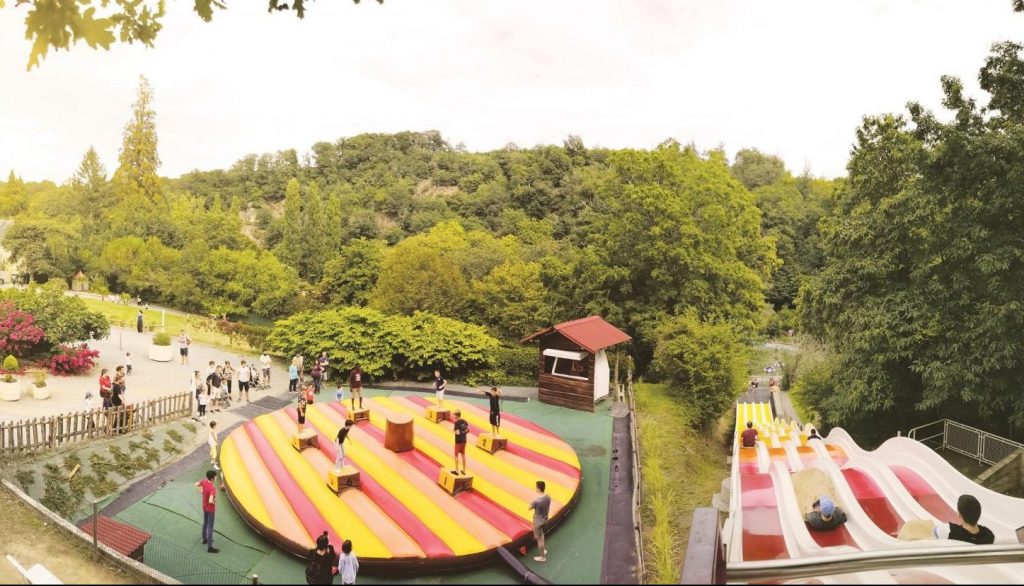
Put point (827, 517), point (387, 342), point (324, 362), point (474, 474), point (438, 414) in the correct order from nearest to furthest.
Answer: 1. point (827, 517)
2. point (474, 474)
3. point (438, 414)
4. point (324, 362)
5. point (387, 342)

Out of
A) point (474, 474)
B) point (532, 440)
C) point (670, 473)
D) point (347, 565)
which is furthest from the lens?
point (670, 473)

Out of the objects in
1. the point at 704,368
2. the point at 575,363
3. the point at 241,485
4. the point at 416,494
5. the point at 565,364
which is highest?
the point at 575,363

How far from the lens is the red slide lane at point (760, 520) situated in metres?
8.30

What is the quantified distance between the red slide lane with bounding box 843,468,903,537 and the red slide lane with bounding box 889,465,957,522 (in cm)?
54

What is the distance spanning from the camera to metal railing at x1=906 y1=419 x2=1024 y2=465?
1594cm

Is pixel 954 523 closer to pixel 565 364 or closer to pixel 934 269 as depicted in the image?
pixel 934 269

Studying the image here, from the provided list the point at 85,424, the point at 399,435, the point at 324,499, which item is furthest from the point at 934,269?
the point at 85,424

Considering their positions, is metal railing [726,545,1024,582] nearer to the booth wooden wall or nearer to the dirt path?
the dirt path

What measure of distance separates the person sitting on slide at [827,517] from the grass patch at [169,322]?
28.3 metres

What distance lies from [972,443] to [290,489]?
1832 cm

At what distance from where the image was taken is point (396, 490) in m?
12.5

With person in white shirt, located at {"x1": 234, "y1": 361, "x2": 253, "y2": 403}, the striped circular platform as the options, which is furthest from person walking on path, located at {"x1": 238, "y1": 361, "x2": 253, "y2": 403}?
the striped circular platform

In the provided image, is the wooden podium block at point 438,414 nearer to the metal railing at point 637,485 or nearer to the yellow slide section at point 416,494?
the yellow slide section at point 416,494

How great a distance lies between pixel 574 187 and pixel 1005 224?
44.2m
